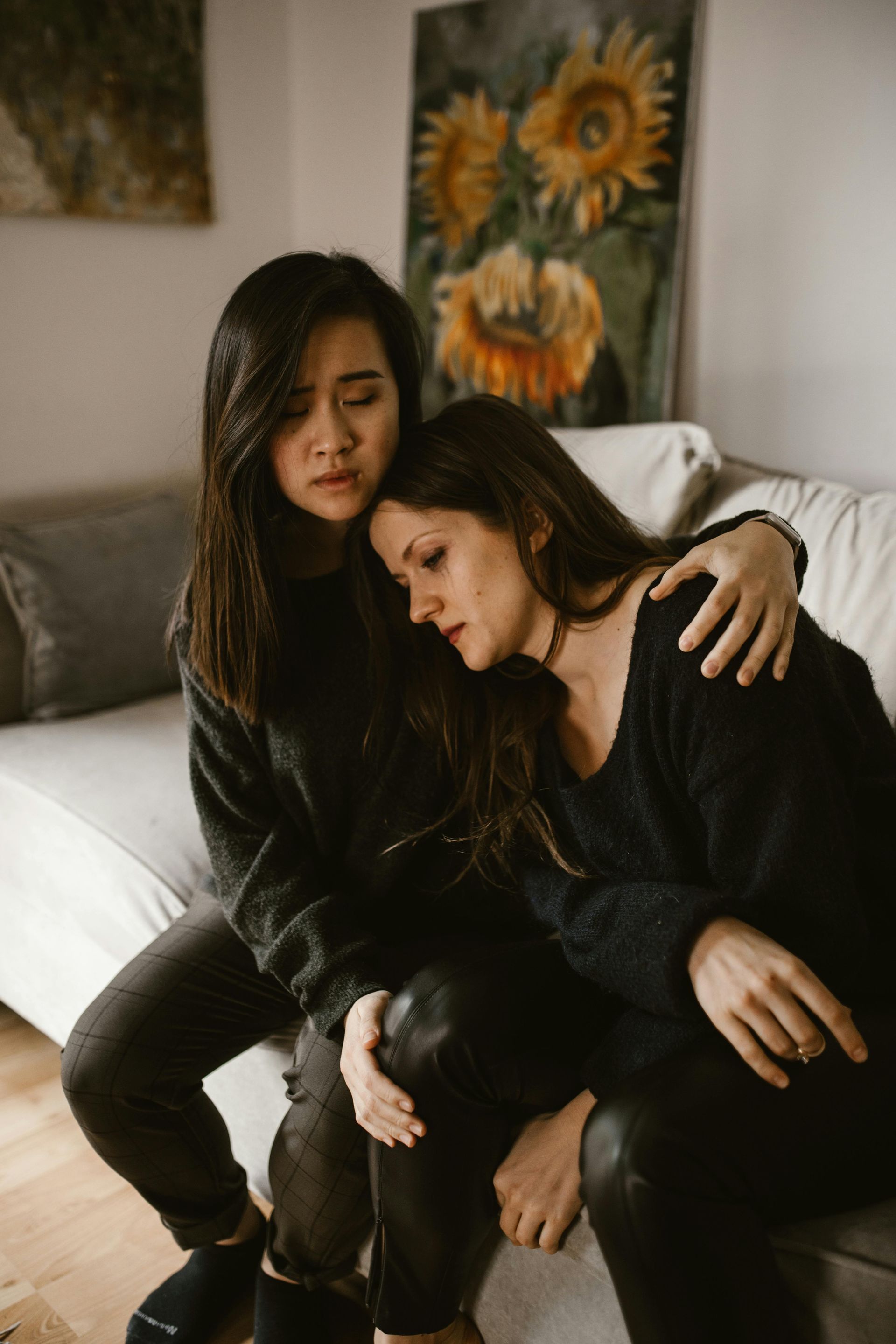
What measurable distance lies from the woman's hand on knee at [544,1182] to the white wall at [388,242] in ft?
4.17

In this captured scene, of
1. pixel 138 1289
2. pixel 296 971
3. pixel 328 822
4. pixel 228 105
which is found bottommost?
pixel 138 1289

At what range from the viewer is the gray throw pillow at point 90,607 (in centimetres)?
198

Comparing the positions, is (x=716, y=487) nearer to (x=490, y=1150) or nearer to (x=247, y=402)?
(x=247, y=402)

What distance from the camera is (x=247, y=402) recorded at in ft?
3.67

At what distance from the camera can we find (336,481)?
114 centimetres

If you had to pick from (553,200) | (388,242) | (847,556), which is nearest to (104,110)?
(388,242)

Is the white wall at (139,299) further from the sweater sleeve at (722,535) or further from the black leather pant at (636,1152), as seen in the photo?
the black leather pant at (636,1152)

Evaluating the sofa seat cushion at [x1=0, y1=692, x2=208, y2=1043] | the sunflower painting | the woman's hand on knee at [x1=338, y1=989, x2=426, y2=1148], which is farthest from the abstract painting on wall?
the woman's hand on knee at [x1=338, y1=989, x2=426, y2=1148]

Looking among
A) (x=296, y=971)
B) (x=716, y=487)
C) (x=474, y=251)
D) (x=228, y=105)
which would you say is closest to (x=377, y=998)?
(x=296, y=971)

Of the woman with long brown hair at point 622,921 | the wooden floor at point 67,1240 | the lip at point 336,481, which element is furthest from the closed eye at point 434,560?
the wooden floor at point 67,1240

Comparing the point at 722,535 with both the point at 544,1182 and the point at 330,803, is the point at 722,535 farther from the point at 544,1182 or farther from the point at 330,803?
the point at 544,1182

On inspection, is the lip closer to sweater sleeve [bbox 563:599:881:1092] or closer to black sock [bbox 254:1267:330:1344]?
sweater sleeve [bbox 563:599:881:1092]

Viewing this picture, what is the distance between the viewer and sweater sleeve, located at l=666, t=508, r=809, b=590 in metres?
1.17

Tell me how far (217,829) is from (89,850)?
14.7 inches
